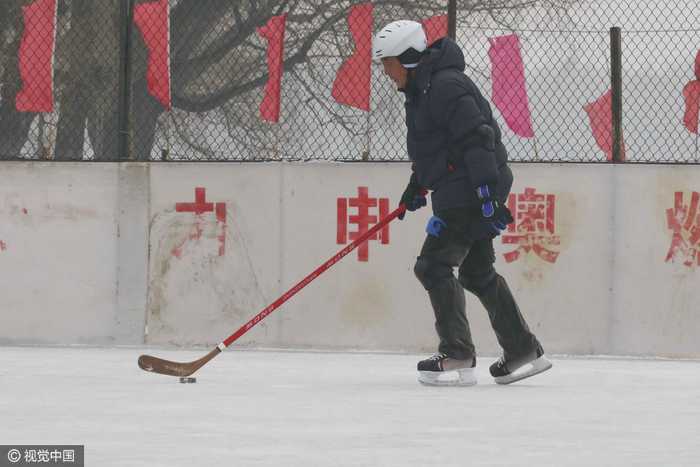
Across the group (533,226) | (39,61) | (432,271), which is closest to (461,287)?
(432,271)

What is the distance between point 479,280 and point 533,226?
2.11 metres

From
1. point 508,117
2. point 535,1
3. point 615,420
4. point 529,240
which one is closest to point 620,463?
point 615,420

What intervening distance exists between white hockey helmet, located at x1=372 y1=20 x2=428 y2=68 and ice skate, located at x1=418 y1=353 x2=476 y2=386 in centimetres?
145

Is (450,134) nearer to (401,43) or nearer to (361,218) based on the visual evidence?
(401,43)

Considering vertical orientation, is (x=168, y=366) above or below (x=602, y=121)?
below

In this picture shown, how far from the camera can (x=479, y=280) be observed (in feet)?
25.4

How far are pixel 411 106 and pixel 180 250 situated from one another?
2741 millimetres

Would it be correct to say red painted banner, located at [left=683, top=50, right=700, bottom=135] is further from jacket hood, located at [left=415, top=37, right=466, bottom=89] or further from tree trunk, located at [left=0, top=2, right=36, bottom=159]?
tree trunk, located at [left=0, top=2, right=36, bottom=159]

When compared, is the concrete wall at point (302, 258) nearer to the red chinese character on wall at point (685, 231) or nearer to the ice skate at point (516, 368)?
the red chinese character on wall at point (685, 231)

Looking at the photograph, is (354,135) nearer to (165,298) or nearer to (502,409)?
(165,298)

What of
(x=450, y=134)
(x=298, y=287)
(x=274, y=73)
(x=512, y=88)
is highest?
(x=274, y=73)

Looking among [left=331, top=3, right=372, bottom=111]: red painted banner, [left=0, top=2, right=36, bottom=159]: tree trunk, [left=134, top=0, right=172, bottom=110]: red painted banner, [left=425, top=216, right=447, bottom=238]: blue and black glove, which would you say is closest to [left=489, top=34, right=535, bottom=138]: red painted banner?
[left=331, top=3, right=372, bottom=111]: red painted banner

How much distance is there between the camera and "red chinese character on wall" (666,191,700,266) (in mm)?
9703

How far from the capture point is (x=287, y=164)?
9930 mm
